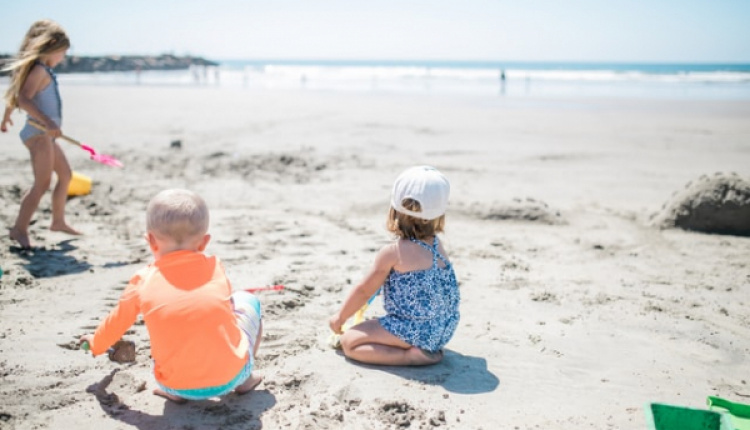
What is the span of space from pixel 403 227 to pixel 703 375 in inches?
60.0

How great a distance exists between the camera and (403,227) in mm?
2885

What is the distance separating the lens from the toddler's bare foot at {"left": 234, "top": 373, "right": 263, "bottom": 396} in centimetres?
254

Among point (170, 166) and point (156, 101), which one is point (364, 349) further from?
point (156, 101)

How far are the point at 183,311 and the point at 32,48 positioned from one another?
10.2ft

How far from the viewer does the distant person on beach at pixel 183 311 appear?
7.31 ft

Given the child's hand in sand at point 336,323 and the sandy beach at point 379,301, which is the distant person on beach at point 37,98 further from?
the child's hand in sand at point 336,323

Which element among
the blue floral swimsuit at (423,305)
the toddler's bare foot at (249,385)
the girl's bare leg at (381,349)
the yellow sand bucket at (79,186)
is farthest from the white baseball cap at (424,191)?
the yellow sand bucket at (79,186)

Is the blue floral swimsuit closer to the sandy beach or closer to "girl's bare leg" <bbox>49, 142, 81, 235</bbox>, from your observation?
the sandy beach

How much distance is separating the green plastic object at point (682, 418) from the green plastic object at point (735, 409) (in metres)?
0.20

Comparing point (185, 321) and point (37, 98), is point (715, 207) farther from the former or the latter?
point (37, 98)

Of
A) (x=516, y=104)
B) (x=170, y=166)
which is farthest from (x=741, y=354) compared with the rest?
(x=516, y=104)

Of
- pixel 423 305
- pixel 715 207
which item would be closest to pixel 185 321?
pixel 423 305

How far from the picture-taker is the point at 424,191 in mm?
2715

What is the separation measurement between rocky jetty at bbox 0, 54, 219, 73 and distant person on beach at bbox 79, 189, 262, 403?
31917 millimetres
